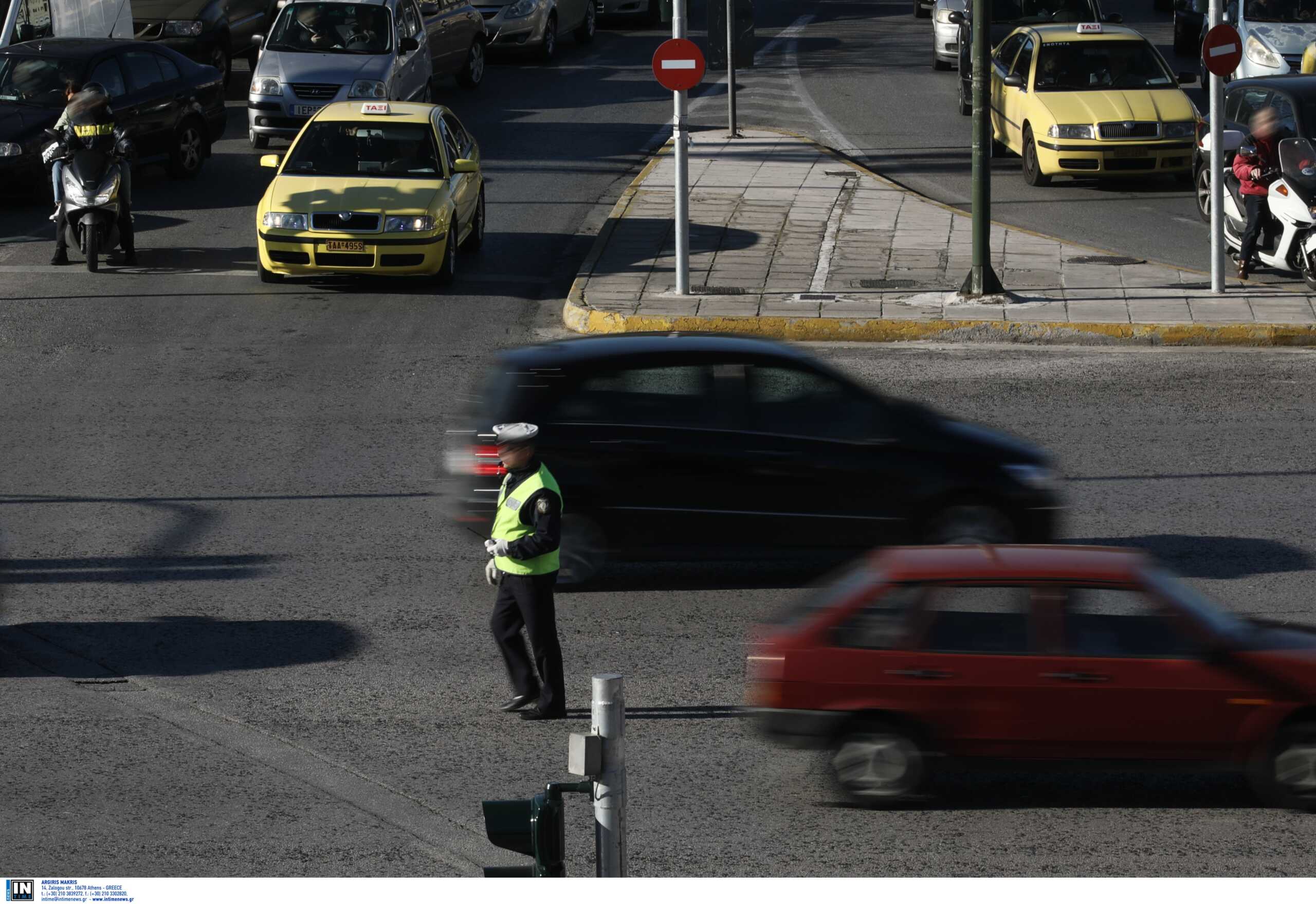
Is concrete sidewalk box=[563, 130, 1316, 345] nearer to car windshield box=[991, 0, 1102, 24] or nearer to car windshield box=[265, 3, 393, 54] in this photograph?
car windshield box=[265, 3, 393, 54]

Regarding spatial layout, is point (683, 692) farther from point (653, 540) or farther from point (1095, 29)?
point (1095, 29)

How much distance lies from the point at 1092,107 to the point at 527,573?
16390mm

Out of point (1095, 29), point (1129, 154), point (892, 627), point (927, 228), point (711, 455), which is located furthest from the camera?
point (1095, 29)

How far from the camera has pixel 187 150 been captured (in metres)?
23.8

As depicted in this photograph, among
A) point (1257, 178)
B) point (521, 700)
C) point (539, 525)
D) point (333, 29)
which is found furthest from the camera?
point (333, 29)

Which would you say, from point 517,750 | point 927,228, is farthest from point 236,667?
point 927,228

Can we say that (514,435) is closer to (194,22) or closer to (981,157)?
(981,157)

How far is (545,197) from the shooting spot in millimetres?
23484

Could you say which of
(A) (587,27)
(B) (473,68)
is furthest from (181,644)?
(A) (587,27)

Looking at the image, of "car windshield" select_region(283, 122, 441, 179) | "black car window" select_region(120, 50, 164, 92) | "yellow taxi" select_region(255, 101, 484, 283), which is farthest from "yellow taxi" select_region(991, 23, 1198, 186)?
"black car window" select_region(120, 50, 164, 92)

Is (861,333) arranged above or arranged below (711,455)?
below

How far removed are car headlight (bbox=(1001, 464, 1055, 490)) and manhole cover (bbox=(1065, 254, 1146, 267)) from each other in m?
9.06

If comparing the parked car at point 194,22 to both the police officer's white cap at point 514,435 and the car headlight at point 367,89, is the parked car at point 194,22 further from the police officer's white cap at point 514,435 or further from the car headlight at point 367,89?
the police officer's white cap at point 514,435

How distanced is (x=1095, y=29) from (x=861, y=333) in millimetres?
9812
